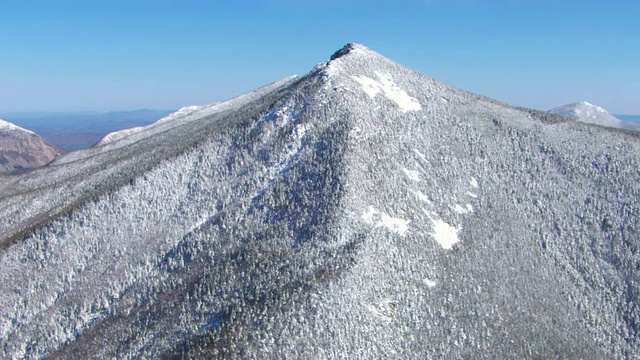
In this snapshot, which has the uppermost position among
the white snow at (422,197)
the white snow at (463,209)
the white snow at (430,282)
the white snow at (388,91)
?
the white snow at (388,91)

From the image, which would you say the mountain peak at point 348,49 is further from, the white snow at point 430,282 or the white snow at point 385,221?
the white snow at point 430,282

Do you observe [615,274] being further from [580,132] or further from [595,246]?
[580,132]

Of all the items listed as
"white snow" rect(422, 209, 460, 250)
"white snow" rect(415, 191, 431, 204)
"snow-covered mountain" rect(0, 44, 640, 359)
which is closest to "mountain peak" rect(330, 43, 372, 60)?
"snow-covered mountain" rect(0, 44, 640, 359)

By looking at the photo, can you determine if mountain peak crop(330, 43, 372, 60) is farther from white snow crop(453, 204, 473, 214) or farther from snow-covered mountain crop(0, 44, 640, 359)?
white snow crop(453, 204, 473, 214)

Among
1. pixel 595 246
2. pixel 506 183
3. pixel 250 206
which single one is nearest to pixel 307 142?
pixel 250 206

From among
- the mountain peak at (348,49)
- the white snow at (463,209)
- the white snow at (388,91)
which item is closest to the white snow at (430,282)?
the white snow at (463,209)

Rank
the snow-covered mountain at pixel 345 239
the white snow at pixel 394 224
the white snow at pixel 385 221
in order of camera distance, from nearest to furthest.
A: the snow-covered mountain at pixel 345 239 → the white snow at pixel 385 221 → the white snow at pixel 394 224
